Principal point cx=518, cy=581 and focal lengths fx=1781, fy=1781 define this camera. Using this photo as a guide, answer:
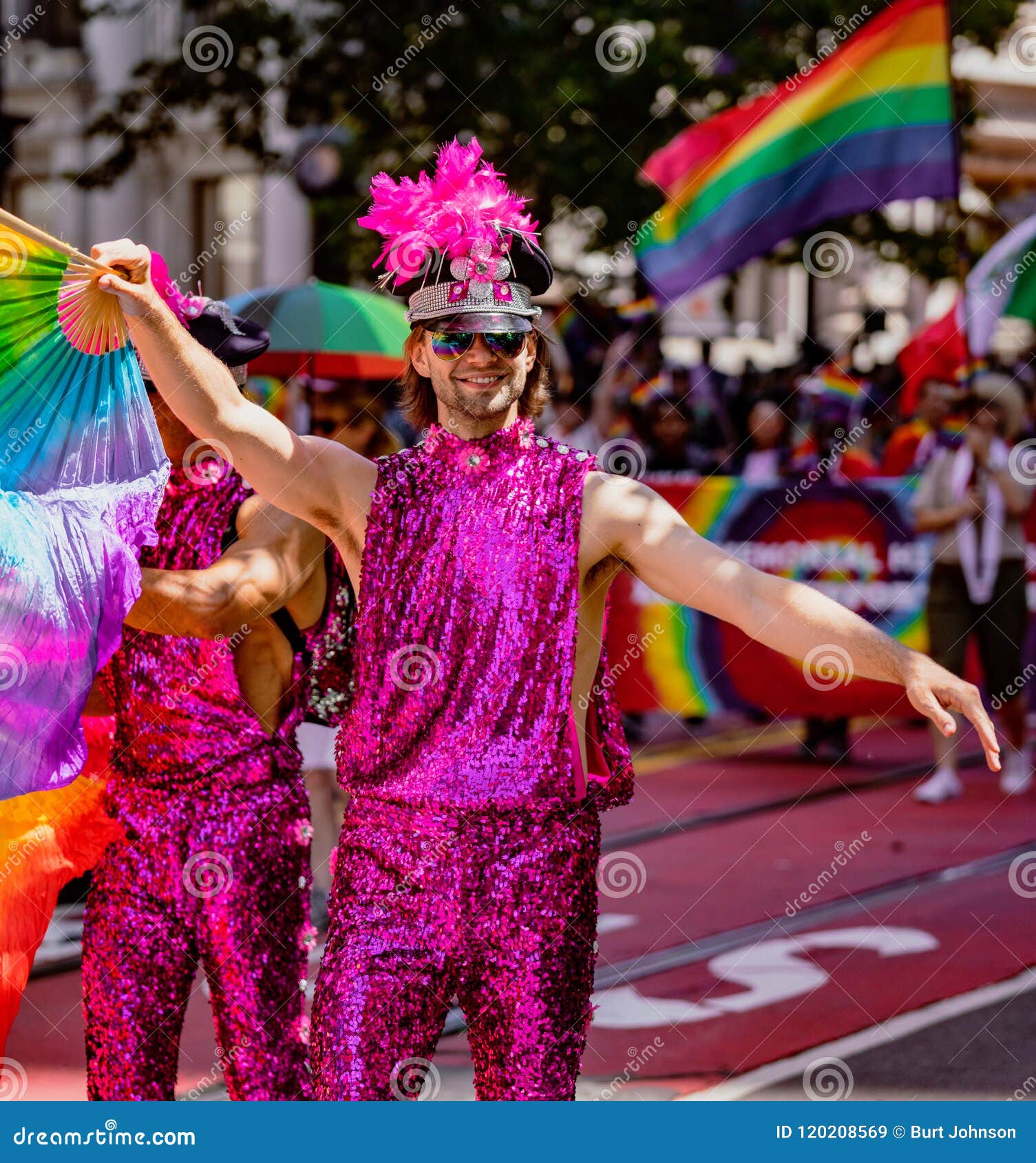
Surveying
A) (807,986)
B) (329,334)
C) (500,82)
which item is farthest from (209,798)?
(500,82)

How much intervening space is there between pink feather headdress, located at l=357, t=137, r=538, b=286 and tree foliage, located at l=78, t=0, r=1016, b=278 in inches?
397

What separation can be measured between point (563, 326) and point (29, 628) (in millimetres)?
11092

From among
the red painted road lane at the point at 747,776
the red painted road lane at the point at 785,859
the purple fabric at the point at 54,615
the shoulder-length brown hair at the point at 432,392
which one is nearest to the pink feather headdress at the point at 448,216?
the shoulder-length brown hair at the point at 432,392

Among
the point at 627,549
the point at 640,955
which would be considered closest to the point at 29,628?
the point at 627,549

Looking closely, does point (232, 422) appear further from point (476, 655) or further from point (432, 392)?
point (476, 655)

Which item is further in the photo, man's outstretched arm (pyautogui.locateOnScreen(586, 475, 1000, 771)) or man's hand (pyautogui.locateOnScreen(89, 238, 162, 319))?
man's hand (pyautogui.locateOnScreen(89, 238, 162, 319))

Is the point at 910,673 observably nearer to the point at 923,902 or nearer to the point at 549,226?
the point at 923,902

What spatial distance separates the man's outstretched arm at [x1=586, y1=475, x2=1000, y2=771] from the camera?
112 inches

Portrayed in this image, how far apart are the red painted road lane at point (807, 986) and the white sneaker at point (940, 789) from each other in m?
1.86

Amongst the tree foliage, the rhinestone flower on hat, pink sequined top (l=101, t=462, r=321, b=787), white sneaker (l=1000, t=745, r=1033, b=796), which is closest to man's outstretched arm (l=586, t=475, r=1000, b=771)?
the rhinestone flower on hat

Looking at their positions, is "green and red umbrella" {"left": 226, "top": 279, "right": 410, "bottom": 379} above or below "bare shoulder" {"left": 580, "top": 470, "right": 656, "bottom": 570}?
above

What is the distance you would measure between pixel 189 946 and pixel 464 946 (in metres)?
0.83

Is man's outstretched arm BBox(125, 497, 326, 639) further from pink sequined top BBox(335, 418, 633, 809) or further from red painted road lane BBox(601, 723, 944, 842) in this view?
red painted road lane BBox(601, 723, 944, 842)

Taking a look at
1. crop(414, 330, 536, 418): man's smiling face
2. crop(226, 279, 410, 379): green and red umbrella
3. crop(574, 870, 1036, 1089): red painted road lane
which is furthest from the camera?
crop(226, 279, 410, 379): green and red umbrella
